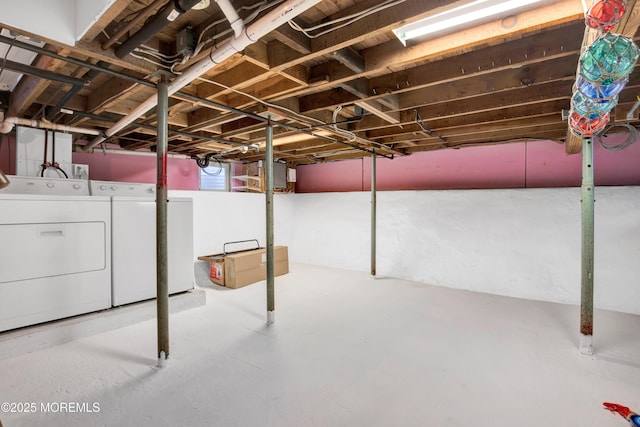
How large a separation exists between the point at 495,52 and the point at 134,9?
2.06m

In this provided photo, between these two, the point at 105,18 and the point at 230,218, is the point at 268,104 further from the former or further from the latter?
the point at 230,218

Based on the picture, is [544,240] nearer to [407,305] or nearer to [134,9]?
[407,305]

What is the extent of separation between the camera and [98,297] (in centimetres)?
251

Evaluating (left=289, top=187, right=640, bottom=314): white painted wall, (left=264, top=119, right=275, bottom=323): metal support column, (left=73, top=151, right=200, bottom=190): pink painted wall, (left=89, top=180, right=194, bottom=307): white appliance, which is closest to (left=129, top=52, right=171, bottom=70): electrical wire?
(left=264, top=119, right=275, bottom=323): metal support column

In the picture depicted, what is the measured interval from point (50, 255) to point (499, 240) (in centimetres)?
466

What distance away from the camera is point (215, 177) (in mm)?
5383

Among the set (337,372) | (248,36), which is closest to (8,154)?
(248,36)

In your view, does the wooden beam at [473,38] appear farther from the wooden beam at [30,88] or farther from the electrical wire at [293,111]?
the wooden beam at [30,88]

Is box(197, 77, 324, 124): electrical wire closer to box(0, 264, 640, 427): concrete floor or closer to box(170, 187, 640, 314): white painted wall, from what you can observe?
box(0, 264, 640, 427): concrete floor

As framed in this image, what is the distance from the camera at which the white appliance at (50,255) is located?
2115 mm

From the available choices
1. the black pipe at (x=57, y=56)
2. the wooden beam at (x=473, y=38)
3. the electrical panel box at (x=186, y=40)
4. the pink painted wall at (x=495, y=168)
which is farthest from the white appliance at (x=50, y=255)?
the pink painted wall at (x=495, y=168)

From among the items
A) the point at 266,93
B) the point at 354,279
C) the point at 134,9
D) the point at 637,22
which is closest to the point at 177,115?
the point at 266,93

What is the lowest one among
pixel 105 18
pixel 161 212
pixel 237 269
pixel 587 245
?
pixel 237 269

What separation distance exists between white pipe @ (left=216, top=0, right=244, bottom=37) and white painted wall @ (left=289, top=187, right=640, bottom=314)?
3.67 m
